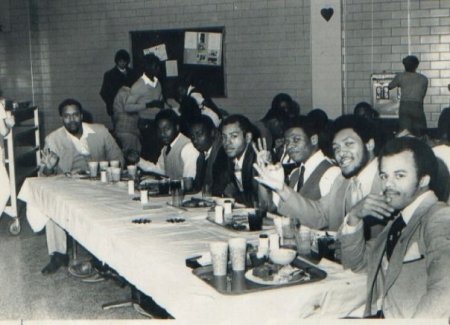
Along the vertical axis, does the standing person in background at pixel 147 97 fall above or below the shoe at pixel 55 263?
above

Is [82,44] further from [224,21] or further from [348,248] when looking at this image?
[348,248]

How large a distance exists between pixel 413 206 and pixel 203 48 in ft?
17.5

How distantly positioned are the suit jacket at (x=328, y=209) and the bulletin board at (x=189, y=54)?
433 centimetres

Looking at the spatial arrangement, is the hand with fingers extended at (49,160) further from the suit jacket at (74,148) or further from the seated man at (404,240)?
the seated man at (404,240)

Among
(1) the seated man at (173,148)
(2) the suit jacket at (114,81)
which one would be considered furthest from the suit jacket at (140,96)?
(1) the seated man at (173,148)

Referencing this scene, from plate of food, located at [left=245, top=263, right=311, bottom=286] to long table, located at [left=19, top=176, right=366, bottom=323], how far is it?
0.05m

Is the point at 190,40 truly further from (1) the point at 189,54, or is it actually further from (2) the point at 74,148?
(2) the point at 74,148

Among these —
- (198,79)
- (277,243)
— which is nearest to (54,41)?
(198,79)

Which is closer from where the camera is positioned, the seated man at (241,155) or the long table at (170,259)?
the long table at (170,259)

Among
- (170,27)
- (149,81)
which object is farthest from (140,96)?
(170,27)

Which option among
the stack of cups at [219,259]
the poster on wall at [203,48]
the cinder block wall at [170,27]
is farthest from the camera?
the poster on wall at [203,48]

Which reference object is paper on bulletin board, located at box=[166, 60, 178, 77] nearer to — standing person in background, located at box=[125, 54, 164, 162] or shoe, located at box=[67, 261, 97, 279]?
standing person in background, located at box=[125, 54, 164, 162]

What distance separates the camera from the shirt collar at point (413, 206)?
1877mm

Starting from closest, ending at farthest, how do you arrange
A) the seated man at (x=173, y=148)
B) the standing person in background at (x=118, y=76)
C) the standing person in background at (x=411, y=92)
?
the seated man at (x=173, y=148), the standing person in background at (x=411, y=92), the standing person in background at (x=118, y=76)
